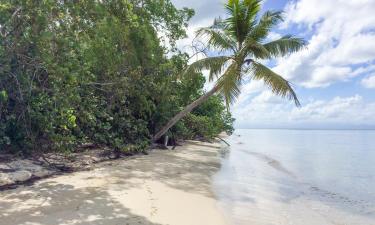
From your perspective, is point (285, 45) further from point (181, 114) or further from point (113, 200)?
point (113, 200)

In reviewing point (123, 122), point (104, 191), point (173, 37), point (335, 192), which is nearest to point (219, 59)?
point (173, 37)

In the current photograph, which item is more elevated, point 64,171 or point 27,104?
point 27,104

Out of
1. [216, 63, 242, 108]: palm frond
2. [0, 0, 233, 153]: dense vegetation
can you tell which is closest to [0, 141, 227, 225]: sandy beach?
[0, 0, 233, 153]: dense vegetation

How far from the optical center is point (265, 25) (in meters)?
12.7

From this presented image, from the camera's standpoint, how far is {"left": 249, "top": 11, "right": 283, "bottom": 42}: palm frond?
1266cm

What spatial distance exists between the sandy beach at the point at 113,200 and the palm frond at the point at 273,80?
521 cm

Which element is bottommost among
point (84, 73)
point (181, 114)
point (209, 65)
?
point (181, 114)

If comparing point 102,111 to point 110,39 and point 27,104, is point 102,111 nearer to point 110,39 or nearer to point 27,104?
point 110,39

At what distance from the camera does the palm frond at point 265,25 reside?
1266 cm

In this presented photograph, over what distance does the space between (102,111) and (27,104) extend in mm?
3719

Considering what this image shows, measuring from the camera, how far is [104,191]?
6.16m

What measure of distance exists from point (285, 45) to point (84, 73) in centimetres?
773

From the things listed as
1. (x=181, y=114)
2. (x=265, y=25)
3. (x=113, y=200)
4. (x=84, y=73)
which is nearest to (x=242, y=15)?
(x=265, y=25)

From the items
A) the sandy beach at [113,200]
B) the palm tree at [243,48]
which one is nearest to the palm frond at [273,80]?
the palm tree at [243,48]
